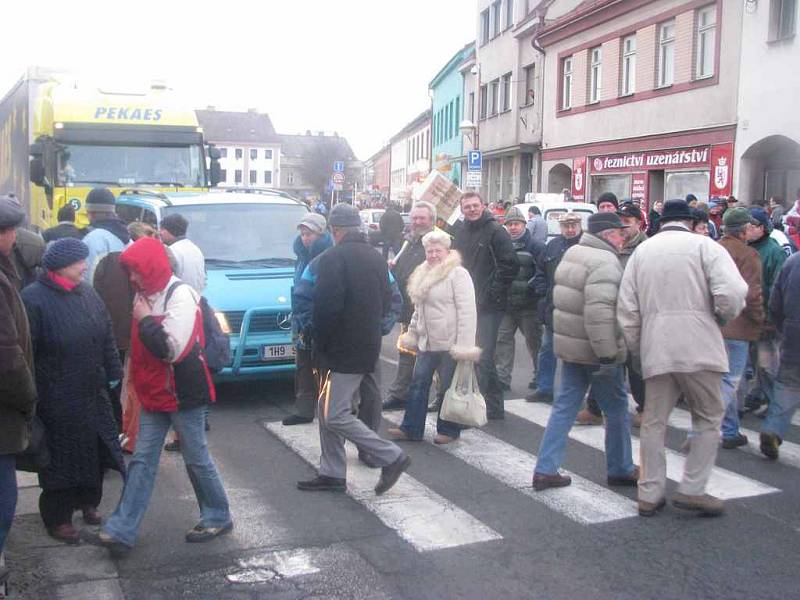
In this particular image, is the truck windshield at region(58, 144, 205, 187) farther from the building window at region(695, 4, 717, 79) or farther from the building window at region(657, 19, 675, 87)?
the building window at region(657, 19, 675, 87)

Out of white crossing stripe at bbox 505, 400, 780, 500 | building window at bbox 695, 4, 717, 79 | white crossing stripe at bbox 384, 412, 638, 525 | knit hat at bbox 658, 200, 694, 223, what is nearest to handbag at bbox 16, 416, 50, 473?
white crossing stripe at bbox 384, 412, 638, 525

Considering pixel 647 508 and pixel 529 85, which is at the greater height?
pixel 529 85

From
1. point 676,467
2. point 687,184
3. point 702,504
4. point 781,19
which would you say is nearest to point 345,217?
point 702,504

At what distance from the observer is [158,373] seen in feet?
16.5

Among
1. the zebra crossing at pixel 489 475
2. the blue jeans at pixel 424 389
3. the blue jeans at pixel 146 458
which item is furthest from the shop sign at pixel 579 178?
the blue jeans at pixel 146 458

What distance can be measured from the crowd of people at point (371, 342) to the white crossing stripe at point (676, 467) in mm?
361

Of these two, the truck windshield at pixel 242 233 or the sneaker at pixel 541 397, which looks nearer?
the sneaker at pixel 541 397

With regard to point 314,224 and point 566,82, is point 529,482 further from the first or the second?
point 566,82

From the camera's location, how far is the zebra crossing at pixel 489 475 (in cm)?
559

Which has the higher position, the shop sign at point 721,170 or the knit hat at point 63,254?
the shop sign at point 721,170

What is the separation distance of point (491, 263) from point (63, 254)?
4.17 meters

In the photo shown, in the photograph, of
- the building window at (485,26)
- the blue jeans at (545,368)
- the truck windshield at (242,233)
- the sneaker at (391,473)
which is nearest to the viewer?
the sneaker at (391,473)

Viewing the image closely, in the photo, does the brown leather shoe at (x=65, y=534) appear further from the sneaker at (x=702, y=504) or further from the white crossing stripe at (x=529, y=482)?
the sneaker at (x=702, y=504)

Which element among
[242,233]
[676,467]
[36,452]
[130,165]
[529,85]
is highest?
[529,85]
